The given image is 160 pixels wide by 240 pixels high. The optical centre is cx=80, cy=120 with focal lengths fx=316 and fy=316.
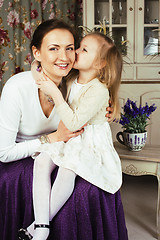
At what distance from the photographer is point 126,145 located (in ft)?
7.57

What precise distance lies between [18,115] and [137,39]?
6.35ft

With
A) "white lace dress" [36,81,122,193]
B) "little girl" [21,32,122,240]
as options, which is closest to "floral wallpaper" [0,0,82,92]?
"little girl" [21,32,122,240]

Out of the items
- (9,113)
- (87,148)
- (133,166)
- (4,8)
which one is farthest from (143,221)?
(4,8)

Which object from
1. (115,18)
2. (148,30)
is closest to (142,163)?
(148,30)

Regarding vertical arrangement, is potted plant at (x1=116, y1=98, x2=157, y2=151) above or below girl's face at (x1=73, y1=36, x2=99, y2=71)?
below

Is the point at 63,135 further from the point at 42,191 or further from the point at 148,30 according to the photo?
the point at 148,30

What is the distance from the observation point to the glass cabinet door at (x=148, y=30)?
315 centimetres

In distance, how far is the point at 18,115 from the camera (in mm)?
1632

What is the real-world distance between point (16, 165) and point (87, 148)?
0.38 m

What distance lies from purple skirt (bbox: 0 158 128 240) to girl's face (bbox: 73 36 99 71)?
0.58 m

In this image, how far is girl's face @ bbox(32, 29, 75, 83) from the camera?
1.59m

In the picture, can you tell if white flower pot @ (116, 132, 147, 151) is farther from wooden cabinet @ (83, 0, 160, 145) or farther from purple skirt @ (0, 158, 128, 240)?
wooden cabinet @ (83, 0, 160, 145)

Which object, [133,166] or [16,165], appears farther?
[133,166]

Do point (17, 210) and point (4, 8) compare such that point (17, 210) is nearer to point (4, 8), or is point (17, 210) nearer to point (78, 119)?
point (78, 119)
